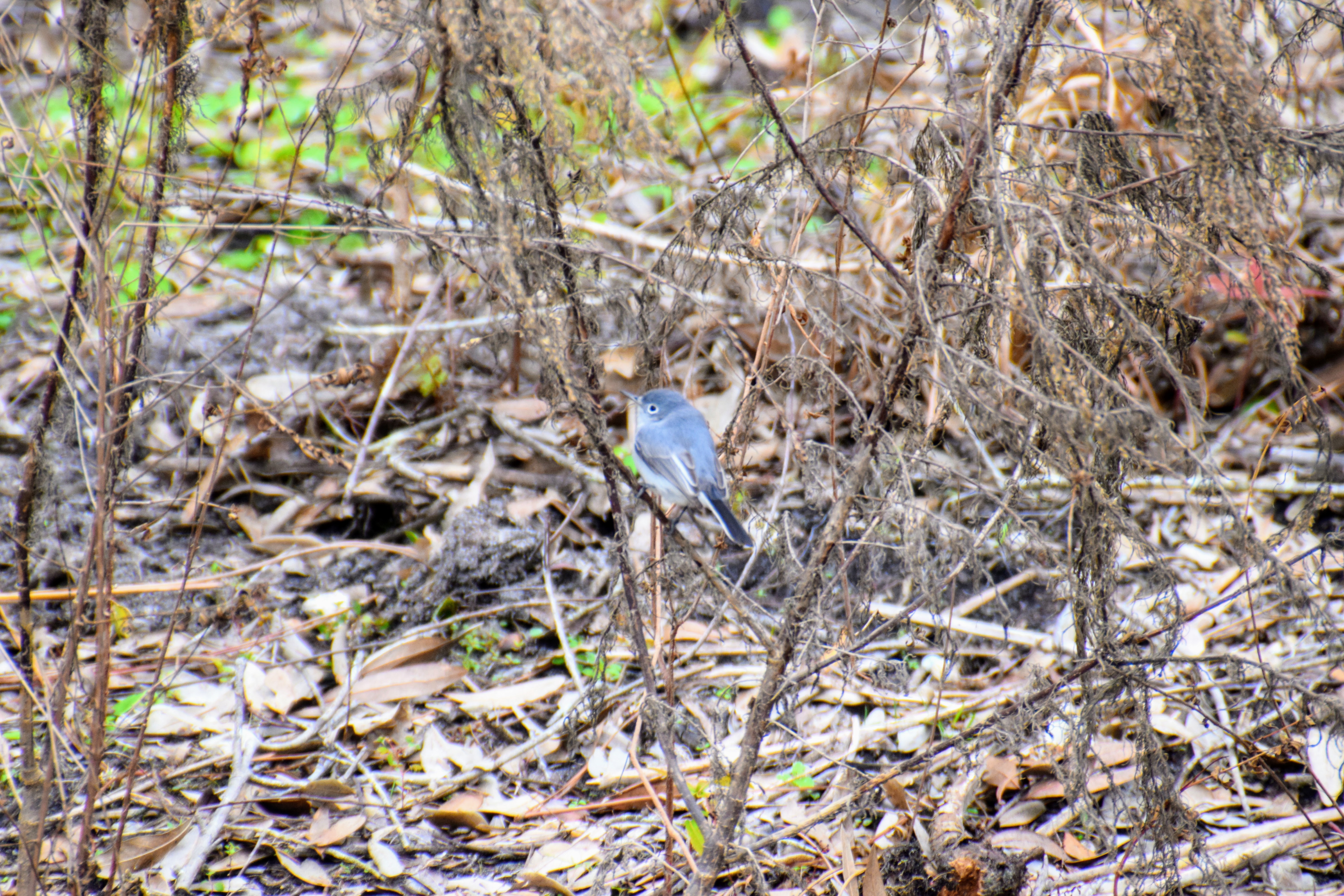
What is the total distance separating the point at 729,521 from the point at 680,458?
1.16 ft

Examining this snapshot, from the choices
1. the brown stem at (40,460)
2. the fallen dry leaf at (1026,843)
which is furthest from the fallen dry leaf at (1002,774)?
the brown stem at (40,460)

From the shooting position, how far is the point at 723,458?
8.82ft

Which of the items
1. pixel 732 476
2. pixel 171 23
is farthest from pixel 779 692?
pixel 171 23

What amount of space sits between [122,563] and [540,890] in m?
2.56

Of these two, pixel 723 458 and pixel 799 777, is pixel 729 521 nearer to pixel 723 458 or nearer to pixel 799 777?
pixel 723 458

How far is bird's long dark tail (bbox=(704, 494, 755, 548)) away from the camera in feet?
10.9

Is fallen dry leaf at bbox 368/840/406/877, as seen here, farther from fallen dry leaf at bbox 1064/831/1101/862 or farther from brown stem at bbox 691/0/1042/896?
fallen dry leaf at bbox 1064/831/1101/862

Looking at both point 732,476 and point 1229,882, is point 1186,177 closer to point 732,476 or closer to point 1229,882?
point 732,476

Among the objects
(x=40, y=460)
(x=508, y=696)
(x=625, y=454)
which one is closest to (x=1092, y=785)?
(x=508, y=696)

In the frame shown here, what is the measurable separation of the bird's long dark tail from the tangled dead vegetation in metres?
0.13

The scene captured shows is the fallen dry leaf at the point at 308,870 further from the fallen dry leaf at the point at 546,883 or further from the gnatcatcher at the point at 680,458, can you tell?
the gnatcatcher at the point at 680,458

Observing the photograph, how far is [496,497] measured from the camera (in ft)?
15.3

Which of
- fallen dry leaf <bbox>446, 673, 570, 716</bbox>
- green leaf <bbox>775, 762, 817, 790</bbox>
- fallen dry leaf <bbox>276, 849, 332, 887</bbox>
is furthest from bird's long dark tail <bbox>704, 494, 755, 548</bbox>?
fallen dry leaf <bbox>276, 849, 332, 887</bbox>

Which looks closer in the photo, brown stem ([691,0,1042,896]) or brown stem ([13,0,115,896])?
brown stem ([691,0,1042,896])
